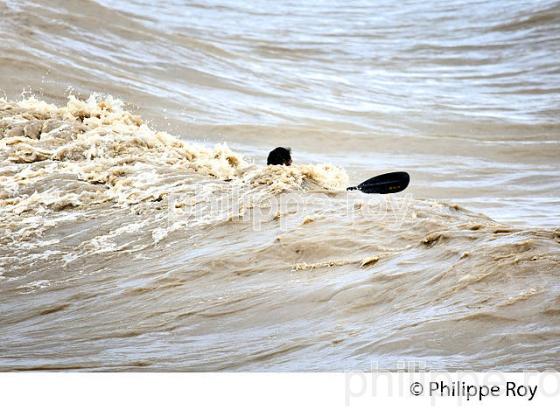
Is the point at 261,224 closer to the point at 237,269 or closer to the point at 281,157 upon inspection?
the point at 237,269

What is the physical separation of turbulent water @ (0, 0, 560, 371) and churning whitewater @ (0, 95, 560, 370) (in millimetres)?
15

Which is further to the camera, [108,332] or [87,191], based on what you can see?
[87,191]

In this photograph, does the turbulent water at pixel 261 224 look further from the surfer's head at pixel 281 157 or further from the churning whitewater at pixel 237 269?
the surfer's head at pixel 281 157

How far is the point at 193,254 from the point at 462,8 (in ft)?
55.5

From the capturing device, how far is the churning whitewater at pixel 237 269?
16.9 feet

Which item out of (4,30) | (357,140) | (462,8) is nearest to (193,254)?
(357,140)

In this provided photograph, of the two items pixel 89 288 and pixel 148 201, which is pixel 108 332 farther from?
pixel 148 201

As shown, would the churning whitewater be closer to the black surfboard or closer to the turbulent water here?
the turbulent water

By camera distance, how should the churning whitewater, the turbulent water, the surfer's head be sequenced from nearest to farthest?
the churning whitewater → the turbulent water → the surfer's head

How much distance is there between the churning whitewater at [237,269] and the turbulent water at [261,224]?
0.05 feet

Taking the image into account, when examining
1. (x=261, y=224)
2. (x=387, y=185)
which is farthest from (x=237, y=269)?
(x=387, y=185)

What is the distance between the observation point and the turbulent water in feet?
17.5

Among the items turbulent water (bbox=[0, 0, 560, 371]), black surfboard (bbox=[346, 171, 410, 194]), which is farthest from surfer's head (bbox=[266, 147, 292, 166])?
black surfboard (bbox=[346, 171, 410, 194])

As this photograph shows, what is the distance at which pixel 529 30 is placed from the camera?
67.3 ft
